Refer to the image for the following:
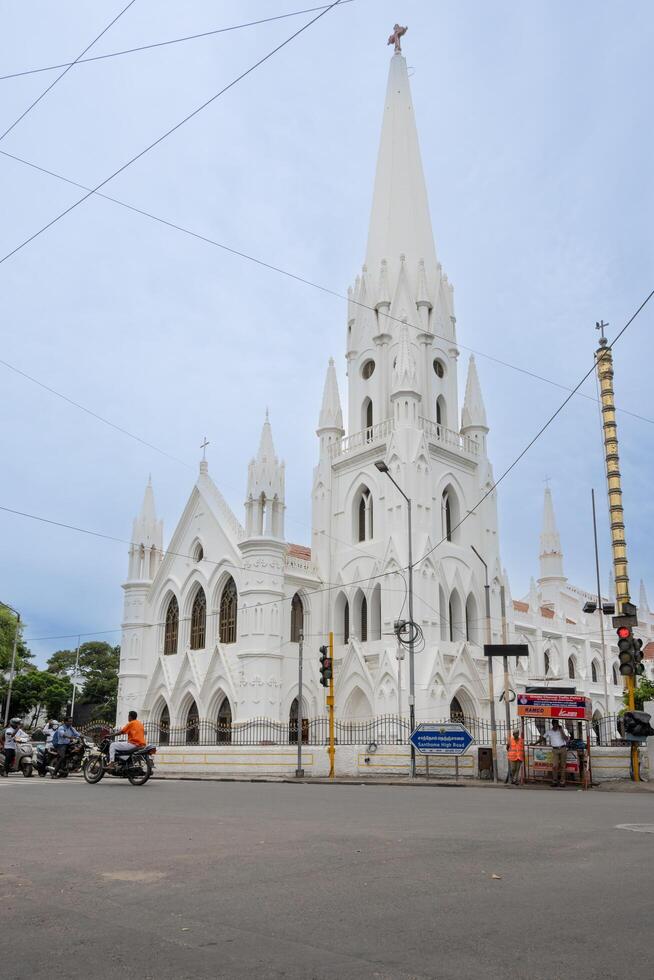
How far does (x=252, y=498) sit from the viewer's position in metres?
37.4

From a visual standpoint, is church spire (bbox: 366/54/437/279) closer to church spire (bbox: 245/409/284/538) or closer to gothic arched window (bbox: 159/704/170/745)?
church spire (bbox: 245/409/284/538)

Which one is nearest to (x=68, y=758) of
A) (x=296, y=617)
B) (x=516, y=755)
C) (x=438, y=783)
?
(x=438, y=783)

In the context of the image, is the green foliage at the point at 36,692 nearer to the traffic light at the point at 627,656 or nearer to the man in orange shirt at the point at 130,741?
the man in orange shirt at the point at 130,741

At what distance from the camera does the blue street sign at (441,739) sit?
21.2 metres

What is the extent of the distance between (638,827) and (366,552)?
28.5 m

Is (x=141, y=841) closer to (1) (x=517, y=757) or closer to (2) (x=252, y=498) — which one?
(1) (x=517, y=757)

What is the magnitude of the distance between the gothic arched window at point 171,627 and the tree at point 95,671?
23920 mm

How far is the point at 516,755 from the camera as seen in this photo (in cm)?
1917

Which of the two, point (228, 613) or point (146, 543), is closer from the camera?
point (228, 613)

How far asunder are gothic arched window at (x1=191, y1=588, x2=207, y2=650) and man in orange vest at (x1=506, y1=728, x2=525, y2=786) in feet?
72.8

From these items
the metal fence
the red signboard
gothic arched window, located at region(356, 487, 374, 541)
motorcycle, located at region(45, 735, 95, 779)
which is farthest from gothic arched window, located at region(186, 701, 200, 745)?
the red signboard

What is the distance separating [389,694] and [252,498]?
33.4ft

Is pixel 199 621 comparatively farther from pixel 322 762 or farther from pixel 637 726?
pixel 637 726

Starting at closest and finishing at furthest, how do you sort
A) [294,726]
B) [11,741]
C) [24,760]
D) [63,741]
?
[63,741]
[24,760]
[11,741]
[294,726]
